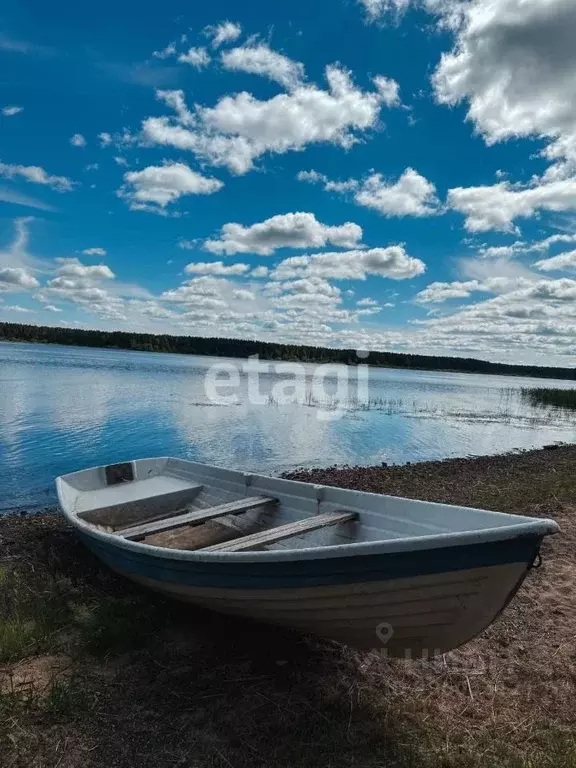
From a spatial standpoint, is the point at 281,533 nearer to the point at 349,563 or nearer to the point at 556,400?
the point at 349,563

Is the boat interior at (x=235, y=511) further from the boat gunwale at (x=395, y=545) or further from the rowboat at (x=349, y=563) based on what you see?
the boat gunwale at (x=395, y=545)

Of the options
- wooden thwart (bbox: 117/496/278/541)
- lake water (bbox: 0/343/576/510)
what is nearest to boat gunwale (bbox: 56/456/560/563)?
wooden thwart (bbox: 117/496/278/541)

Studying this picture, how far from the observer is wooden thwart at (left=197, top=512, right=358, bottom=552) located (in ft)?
15.7

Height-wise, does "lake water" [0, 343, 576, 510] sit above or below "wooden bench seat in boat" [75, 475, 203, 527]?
below

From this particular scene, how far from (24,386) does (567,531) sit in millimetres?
33290

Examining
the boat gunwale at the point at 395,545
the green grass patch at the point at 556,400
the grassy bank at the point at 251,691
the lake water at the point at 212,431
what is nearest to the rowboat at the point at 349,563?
the boat gunwale at the point at 395,545

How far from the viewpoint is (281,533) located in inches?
196

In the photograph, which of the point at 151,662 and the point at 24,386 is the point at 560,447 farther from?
the point at 24,386

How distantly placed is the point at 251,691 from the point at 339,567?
56.8 inches

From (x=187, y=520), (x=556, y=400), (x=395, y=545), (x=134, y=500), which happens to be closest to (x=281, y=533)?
(x=187, y=520)

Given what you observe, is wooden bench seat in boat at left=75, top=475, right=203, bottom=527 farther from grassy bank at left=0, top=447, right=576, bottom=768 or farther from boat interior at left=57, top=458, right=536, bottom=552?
grassy bank at left=0, top=447, right=576, bottom=768

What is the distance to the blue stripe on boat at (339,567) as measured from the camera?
325 centimetres

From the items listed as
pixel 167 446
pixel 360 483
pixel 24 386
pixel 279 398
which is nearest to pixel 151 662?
pixel 360 483

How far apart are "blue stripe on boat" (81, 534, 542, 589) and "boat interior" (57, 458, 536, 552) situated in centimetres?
38
